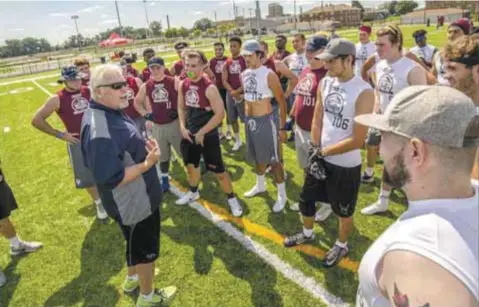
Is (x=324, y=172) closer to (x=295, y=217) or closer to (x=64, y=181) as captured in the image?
(x=295, y=217)

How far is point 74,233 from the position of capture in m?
5.23

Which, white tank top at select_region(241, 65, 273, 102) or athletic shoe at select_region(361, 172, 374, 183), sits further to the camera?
athletic shoe at select_region(361, 172, 374, 183)

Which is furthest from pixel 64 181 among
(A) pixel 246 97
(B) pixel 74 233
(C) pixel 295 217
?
(C) pixel 295 217

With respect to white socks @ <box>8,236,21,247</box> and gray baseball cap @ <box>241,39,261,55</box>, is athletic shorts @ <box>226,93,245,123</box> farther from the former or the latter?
white socks @ <box>8,236,21,247</box>

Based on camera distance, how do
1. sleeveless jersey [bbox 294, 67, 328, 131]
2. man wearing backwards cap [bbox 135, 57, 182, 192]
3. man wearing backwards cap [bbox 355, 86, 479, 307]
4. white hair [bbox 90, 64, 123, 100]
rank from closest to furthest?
man wearing backwards cap [bbox 355, 86, 479, 307] < white hair [bbox 90, 64, 123, 100] < sleeveless jersey [bbox 294, 67, 328, 131] < man wearing backwards cap [bbox 135, 57, 182, 192]

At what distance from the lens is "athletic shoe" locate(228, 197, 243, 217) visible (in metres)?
5.15

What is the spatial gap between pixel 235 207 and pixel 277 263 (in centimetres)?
138

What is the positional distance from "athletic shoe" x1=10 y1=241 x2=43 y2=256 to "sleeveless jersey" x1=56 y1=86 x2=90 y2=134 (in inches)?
68.7

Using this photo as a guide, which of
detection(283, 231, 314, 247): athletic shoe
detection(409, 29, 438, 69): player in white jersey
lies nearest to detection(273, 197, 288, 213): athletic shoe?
detection(283, 231, 314, 247): athletic shoe

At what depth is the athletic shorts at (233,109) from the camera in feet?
25.5

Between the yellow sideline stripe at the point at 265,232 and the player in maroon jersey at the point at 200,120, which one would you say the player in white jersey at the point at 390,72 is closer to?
the yellow sideline stripe at the point at 265,232

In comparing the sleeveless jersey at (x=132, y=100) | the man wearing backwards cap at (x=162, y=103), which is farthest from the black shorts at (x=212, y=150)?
the sleeveless jersey at (x=132, y=100)

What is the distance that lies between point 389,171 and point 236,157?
6323 mm

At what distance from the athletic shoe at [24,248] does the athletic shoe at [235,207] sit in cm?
281
